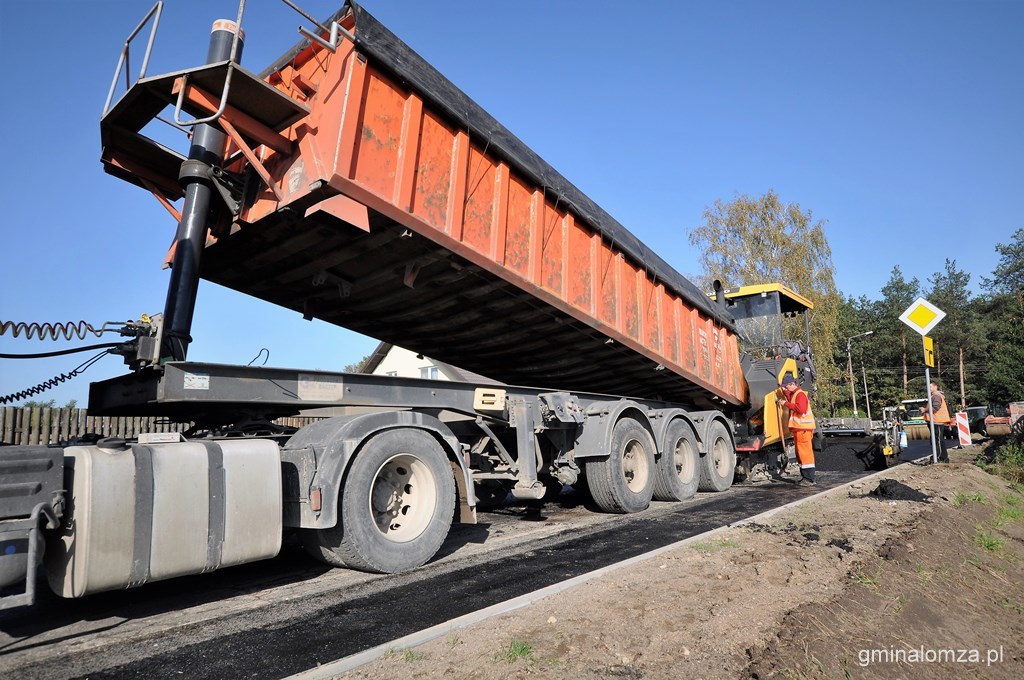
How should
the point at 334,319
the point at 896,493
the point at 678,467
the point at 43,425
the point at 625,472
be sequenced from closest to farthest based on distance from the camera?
the point at 334,319 → the point at 896,493 → the point at 625,472 → the point at 678,467 → the point at 43,425

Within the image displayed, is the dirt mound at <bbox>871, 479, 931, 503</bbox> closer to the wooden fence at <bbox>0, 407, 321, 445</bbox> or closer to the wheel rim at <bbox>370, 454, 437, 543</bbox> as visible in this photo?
the wheel rim at <bbox>370, 454, 437, 543</bbox>

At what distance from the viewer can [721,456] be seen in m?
9.47

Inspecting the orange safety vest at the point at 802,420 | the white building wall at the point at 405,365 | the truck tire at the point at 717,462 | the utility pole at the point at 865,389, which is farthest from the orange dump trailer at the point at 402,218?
the utility pole at the point at 865,389

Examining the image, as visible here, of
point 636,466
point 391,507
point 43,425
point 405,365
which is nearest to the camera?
point 391,507

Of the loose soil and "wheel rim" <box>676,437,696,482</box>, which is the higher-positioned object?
"wheel rim" <box>676,437,696,482</box>

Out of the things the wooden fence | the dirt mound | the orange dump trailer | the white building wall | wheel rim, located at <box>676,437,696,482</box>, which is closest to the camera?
the orange dump trailer

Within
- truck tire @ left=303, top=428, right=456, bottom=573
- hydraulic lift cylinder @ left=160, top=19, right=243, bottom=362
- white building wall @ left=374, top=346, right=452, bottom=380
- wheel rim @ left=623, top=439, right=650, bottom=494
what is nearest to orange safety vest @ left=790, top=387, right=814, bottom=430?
wheel rim @ left=623, top=439, right=650, bottom=494

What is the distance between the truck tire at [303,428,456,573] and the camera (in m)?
4.17

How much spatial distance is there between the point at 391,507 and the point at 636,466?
379 centimetres

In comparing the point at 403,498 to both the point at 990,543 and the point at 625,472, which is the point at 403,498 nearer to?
the point at 625,472

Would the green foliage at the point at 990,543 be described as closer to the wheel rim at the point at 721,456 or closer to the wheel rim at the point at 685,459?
the wheel rim at the point at 685,459

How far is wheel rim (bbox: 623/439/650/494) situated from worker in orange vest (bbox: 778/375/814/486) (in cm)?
336

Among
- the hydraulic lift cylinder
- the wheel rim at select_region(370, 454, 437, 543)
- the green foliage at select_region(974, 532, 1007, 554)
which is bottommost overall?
the green foliage at select_region(974, 532, 1007, 554)

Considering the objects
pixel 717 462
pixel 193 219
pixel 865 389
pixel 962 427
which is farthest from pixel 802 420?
pixel 865 389
